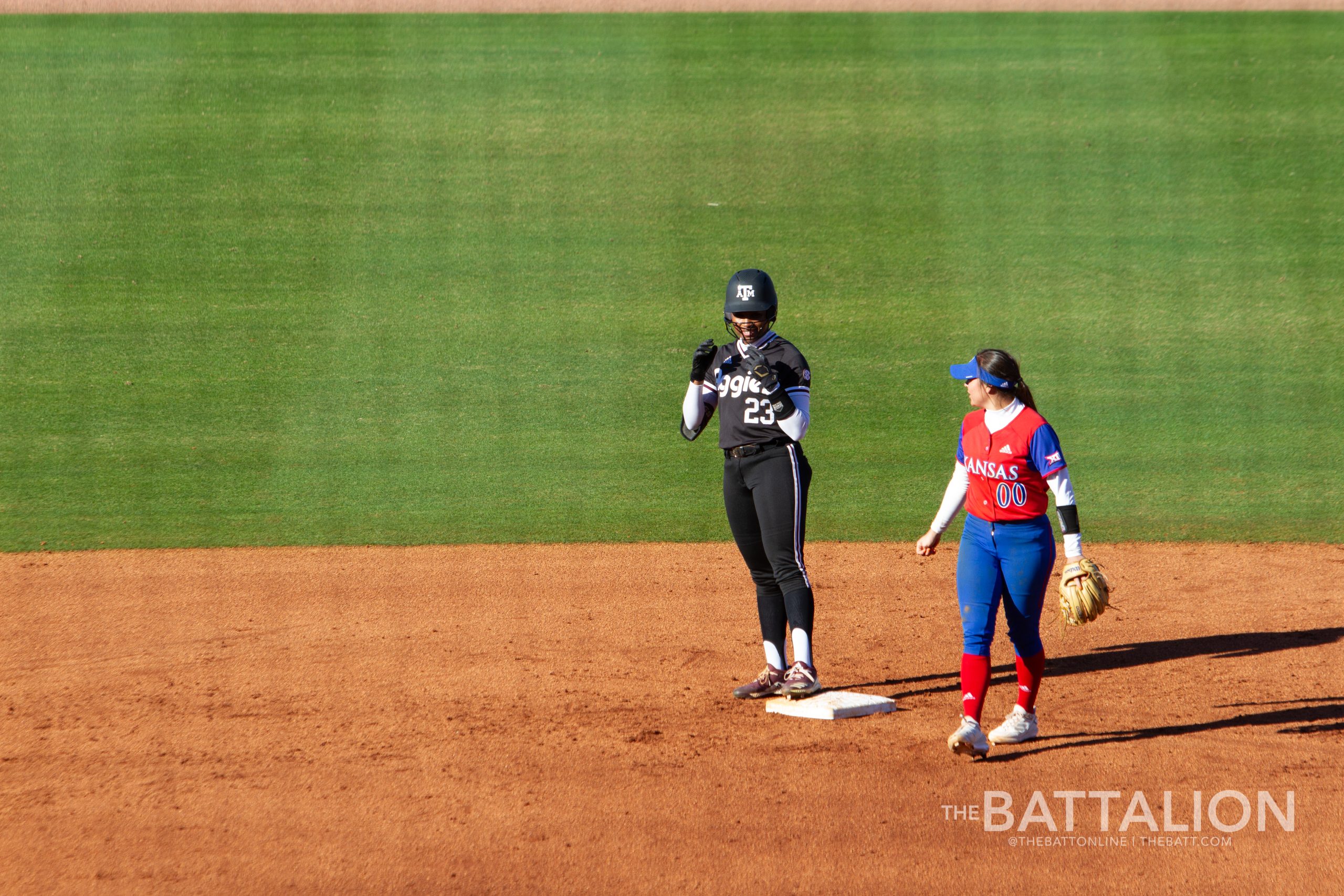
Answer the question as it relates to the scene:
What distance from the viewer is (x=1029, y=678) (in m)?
5.72

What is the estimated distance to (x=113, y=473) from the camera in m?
10.3

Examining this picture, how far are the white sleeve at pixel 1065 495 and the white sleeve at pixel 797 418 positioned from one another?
1245 mm

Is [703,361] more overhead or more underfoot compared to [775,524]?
more overhead

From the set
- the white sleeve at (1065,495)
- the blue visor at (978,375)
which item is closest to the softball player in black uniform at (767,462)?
the blue visor at (978,375)

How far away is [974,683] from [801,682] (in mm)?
972

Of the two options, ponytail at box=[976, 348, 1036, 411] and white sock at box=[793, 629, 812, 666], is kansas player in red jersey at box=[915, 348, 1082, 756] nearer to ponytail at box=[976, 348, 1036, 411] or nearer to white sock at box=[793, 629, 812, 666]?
ponytail at box=[976, 348, 1036, 411]

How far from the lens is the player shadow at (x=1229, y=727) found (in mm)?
5758

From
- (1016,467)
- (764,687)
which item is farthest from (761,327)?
(764,687)

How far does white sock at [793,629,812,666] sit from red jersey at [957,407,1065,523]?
118 cm

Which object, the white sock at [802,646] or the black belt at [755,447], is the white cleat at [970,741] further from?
the black belt at [755,447]

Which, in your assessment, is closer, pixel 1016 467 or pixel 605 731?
pixel 1016 467

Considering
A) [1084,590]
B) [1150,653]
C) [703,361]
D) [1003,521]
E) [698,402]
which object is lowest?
[1150,653]

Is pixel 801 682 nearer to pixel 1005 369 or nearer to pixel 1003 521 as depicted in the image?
pixel 1003 521

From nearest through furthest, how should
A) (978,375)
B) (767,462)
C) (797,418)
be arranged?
(978,375)
(797,418)
(767,462)
